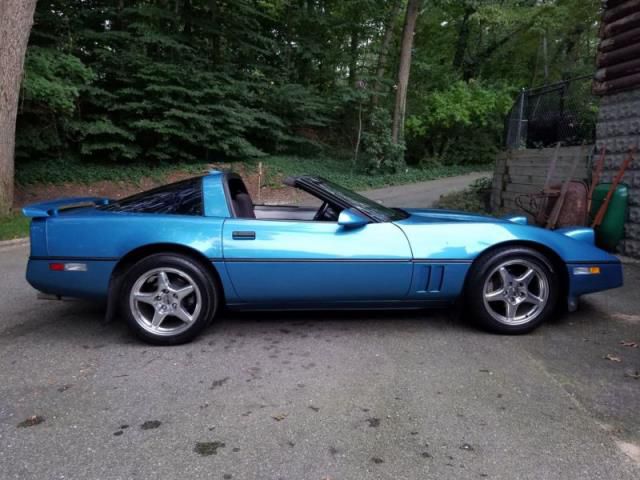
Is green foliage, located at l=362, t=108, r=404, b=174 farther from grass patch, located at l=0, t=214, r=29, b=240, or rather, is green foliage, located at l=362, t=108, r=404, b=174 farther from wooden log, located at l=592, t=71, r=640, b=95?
grass patch, located at l=0, t=214, r=29, b=240

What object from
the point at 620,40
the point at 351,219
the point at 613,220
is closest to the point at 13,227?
the point at 351,219

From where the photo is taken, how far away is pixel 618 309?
13.4ft

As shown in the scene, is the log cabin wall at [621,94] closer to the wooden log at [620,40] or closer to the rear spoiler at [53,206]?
the wooden log at [620,40]

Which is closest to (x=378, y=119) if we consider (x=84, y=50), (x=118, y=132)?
(x=118, y=132)

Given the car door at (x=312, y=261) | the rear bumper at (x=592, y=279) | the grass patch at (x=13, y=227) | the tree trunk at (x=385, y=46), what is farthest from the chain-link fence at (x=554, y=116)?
the tree trunk at (x=385, y=46)

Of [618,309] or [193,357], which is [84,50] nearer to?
[193,357]

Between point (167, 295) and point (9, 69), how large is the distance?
27.9 ft

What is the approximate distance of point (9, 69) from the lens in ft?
29.5

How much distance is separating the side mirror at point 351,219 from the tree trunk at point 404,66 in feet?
50.6

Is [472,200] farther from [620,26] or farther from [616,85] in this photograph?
[620,26]

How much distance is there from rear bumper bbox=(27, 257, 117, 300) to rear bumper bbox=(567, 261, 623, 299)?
336cm

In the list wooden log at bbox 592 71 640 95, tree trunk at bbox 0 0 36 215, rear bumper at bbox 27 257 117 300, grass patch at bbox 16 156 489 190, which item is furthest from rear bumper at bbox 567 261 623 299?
tree trunk at bbox 0 0 36 215

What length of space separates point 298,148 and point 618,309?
56.0ft

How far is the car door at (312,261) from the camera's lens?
3.26 metres
